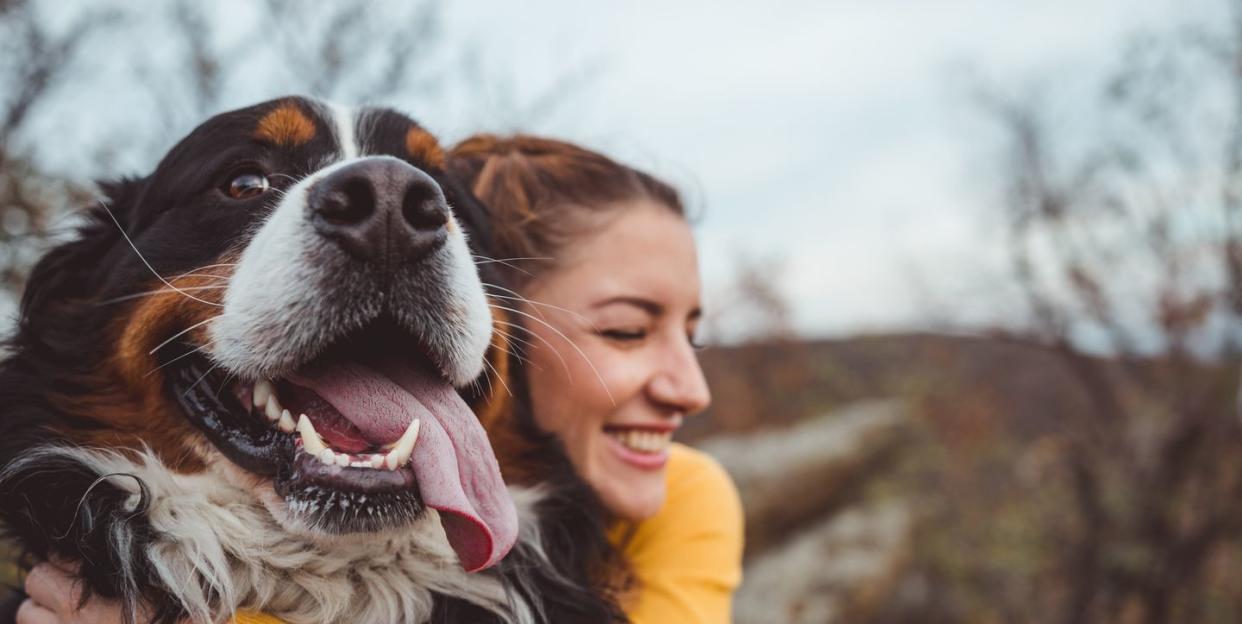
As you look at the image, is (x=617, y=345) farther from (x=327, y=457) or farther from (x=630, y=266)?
(x=327, y=457)

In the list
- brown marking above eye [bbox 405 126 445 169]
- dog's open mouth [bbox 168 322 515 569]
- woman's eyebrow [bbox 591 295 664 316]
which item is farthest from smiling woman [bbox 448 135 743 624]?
dog's open mouth [bbox 168 322 515 569]

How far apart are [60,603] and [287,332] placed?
786mm

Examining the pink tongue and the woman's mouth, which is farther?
the woman's mouth

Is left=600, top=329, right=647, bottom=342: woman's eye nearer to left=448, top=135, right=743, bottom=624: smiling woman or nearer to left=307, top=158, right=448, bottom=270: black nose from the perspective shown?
left=448, top=135, right=743, bottom=624: smiling woman

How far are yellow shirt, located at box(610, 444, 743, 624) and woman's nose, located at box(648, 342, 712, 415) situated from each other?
0.44 m

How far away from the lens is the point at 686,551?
2.76 meters

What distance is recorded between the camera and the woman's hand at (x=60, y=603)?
71.4 inches

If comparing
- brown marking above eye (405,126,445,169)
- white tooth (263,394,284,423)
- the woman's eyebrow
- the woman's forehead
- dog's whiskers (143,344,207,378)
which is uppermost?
brown marking above eye (405,126,445,169)

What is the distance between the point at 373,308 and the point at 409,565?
0.61 meters

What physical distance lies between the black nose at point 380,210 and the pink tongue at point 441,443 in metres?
0.26

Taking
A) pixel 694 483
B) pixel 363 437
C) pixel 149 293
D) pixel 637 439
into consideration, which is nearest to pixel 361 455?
pixel 363 437

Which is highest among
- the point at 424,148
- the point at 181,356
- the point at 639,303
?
the point at 424,148

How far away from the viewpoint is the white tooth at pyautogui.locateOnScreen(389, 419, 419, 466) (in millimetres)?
1641

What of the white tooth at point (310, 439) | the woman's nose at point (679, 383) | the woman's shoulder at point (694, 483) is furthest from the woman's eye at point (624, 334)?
the white tooth at point (310, 439)
